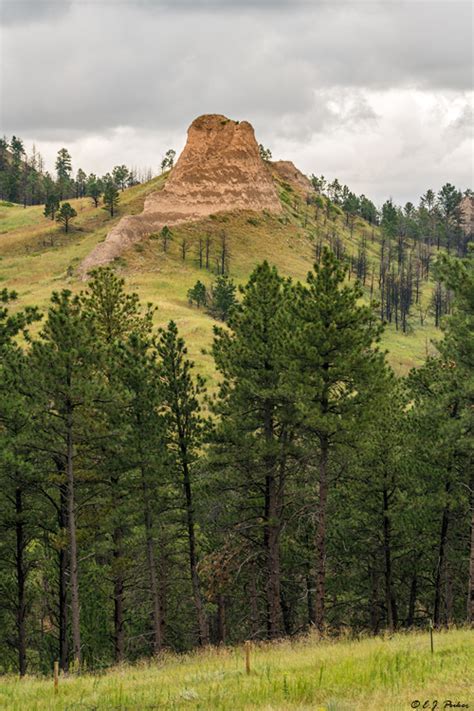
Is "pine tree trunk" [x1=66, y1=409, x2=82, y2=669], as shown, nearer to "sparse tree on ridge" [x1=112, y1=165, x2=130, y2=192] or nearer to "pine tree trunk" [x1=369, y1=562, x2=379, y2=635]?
"pine tree trunk" [x1=369, y1=562, x2=379, y2=635]

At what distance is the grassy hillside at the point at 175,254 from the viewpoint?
85.9 metres

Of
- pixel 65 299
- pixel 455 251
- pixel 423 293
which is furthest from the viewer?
pixel 455 251

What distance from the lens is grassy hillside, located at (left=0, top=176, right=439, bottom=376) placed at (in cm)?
8588

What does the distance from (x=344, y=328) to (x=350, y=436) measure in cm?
345

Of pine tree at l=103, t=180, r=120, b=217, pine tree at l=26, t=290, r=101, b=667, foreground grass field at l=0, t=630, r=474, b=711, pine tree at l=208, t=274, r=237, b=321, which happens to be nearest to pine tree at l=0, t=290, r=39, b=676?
pine tree at l=26, t=290, r=101, b=667

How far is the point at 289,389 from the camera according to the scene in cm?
1980

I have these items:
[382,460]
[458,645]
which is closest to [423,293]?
[382,460]

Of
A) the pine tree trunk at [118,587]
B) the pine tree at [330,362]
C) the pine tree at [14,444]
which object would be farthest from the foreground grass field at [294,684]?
the pine tree trunk at [118,587]

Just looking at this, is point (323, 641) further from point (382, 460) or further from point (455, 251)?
point (455, 251)

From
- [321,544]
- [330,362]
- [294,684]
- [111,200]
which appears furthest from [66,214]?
[294,684]

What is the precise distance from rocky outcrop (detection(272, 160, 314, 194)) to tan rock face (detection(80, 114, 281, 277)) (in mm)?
37947

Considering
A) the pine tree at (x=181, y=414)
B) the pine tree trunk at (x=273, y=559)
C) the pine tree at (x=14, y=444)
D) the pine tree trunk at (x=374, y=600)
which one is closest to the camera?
the pine tree at (x=14, y=444)

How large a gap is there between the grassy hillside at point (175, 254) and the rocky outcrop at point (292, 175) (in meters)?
12.4

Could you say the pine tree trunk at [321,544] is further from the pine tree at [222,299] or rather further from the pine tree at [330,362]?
the pine tree at [222,299]
